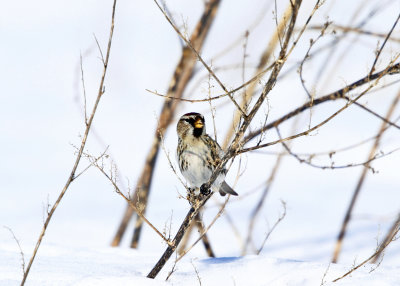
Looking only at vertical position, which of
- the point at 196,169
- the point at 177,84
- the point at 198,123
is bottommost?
the point at 196,169

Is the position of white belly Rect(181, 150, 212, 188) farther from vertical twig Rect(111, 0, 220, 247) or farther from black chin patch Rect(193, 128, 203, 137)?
vertical twig Rect(111, 0, 220, 247)

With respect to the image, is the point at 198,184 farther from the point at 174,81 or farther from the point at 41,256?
the point at 174,81

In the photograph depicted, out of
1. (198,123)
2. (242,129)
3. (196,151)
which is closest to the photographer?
(242,129)

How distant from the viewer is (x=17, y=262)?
3.00 metres

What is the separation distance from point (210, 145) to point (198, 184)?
22 centimetres

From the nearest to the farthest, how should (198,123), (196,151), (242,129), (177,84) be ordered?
(242,129)
(198,123)
(196,151)
(177,84)

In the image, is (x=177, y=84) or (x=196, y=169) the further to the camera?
(x=177, y=84)

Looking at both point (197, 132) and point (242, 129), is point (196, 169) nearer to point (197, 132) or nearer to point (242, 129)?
point (197, 132)

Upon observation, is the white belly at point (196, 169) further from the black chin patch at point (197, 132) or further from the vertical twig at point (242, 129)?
the vertical twig at point (242, 129)

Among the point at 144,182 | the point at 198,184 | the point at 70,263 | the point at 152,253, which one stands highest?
the point at 144,182

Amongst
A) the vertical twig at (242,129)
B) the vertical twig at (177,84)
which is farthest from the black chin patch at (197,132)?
the vertical twig at (177,84)

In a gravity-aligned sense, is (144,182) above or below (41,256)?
above

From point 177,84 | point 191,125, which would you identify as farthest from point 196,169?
point 177,84

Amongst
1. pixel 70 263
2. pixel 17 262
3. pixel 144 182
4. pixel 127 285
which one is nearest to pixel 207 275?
pixel 127 285
